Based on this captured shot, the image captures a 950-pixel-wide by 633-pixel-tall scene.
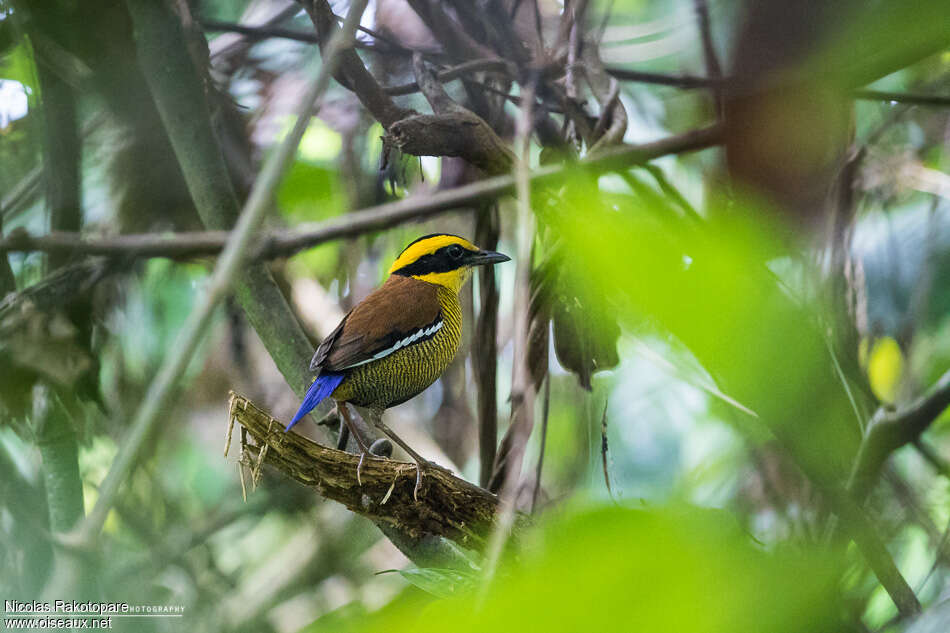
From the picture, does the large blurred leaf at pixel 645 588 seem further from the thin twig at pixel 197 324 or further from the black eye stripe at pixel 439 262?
the black eye stripe at pixel 439 262

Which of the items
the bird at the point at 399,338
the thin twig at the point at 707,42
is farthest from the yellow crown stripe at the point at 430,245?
the thin twig at the point at 707,42

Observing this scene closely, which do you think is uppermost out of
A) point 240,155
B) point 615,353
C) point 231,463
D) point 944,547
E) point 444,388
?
point 240,155

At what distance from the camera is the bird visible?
2.08m

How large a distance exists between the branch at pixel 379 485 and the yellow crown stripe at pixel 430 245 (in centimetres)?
82

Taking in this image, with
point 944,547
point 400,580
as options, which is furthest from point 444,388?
point 944,547

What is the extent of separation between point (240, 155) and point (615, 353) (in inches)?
62.1

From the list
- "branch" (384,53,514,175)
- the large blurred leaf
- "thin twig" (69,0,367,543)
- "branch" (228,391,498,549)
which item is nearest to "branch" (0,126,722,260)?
"branch" (384,53,514,175)

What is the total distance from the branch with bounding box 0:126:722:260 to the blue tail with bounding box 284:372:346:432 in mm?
277

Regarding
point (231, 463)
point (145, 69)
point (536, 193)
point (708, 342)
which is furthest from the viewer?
point (231, 463)

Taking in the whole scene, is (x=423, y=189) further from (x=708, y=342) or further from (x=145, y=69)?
(x=708, y=342)

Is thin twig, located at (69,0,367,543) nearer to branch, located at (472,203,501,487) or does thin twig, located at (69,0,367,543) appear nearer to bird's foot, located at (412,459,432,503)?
bird's foot, located at (412,459,432,503)

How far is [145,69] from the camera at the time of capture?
2.57 metres

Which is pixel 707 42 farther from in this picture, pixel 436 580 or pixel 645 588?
pixel 645 588

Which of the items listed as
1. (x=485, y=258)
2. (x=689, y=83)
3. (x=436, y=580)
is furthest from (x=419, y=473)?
(x=689, y=83)
